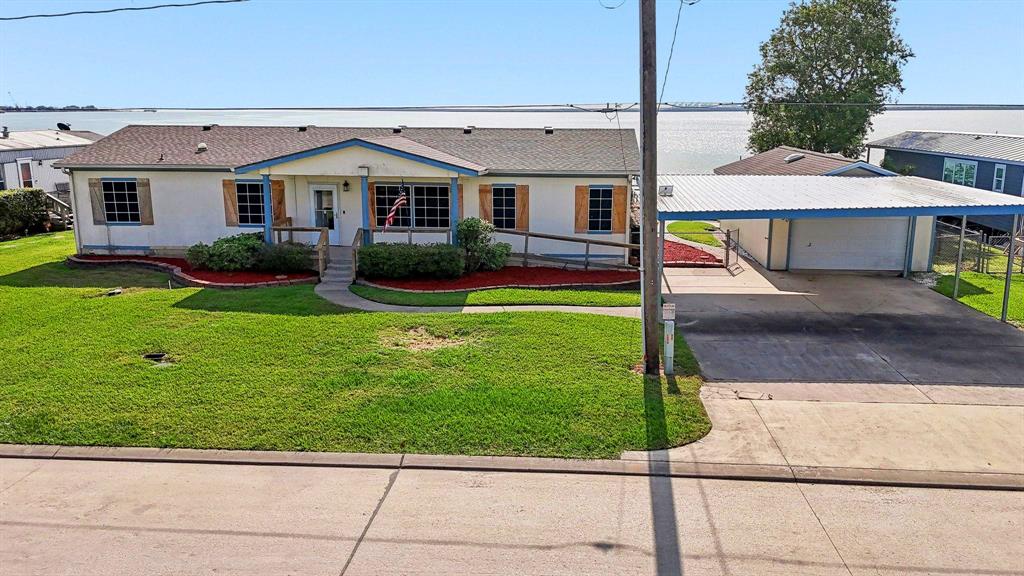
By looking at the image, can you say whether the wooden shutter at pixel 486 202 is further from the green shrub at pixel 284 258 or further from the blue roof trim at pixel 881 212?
the blue roof trim at pixel 881 212

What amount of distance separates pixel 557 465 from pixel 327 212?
14.8 meters

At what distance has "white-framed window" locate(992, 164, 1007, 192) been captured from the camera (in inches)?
1152

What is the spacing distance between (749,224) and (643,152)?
1536cm

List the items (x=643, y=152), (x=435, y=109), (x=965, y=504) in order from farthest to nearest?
(x=435, y=109)
(x=643, y=152)
(x=965, y=504)

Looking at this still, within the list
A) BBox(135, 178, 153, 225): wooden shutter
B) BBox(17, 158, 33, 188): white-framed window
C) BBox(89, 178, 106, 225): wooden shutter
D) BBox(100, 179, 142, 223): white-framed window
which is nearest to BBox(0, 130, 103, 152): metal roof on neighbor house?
BBox(17, 158, 33, 188): white-framed window

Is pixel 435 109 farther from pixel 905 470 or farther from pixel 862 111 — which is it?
pixel 862 111

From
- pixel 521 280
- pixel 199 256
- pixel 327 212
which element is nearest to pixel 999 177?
pixel 521 280

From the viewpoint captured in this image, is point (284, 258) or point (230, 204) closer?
point (284, 258)

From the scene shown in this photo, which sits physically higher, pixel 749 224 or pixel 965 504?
pixel 749 224

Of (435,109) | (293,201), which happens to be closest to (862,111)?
(435,109)

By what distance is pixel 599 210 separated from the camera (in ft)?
69.0

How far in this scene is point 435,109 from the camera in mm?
24562

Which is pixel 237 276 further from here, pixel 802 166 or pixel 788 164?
pixel 788 164

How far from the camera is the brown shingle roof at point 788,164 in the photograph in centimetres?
2473
